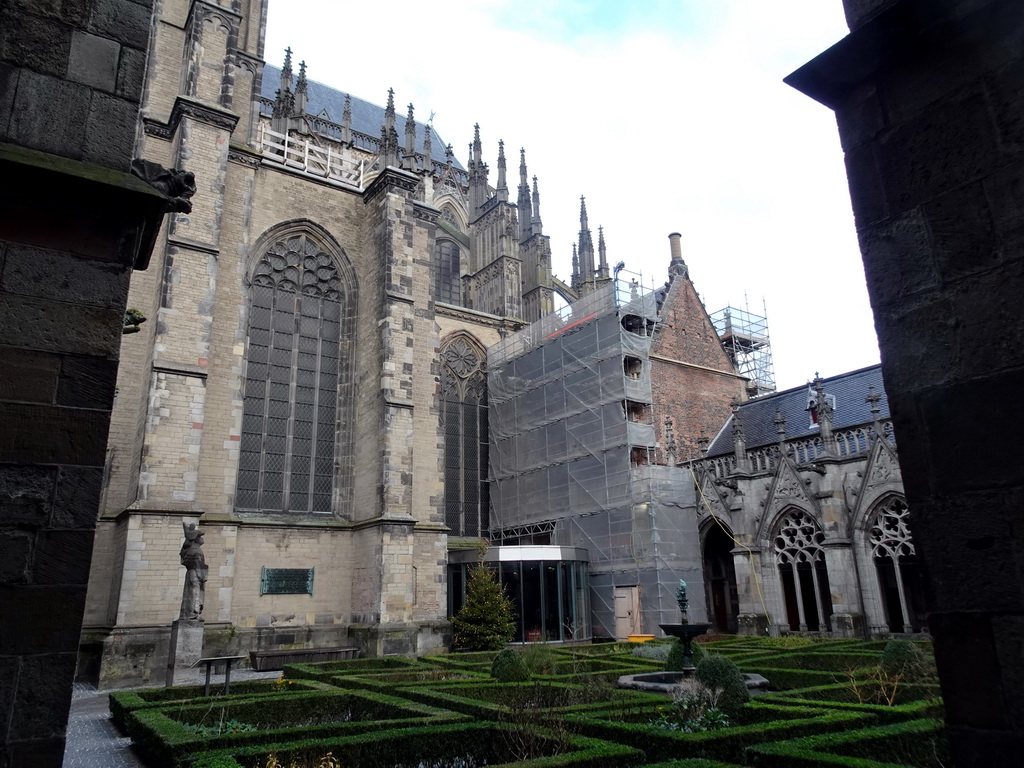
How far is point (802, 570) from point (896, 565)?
3117 millimetres

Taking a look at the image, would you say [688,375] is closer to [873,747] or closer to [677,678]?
[677,678]

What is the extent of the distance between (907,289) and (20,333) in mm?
3923

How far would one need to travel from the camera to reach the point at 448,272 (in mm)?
30984

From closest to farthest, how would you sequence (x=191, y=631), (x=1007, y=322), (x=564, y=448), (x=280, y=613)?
(x=1007, y=322) < (x=191, y=631) < (x=280, y=613) < (x=564, y=448)

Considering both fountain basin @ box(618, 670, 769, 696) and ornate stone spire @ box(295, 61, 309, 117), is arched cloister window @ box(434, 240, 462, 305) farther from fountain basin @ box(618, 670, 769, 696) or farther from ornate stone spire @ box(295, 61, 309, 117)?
fountain basin @ box(618, 670, 769, 696)

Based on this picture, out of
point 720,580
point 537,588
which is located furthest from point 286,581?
point 720,580

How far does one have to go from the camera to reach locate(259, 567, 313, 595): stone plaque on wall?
1695cm

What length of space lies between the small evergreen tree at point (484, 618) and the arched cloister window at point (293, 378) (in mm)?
4302

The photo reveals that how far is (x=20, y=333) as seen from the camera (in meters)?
3.46

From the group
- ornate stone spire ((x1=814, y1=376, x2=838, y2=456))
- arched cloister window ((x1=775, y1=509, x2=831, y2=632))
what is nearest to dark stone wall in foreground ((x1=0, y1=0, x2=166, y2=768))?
ornate stone spire ((x1=814, y1=376, x2=838, y2=456))

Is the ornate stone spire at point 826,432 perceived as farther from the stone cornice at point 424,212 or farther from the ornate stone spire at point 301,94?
the ornate stone spire at point 301,94

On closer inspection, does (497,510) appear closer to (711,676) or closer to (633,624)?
(633,624)

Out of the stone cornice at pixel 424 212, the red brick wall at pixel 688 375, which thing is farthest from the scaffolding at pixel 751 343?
the stone cornice at pixel 424 212

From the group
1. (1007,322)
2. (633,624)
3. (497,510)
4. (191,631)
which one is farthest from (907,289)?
(497,510)
